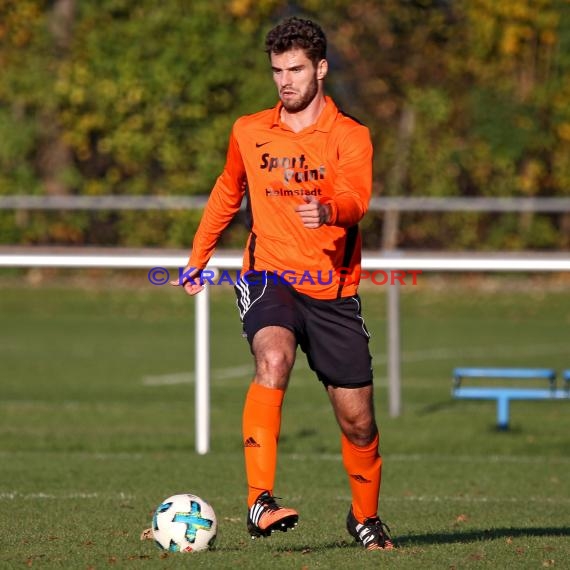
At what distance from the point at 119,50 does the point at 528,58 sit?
8.24m

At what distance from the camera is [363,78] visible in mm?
30828

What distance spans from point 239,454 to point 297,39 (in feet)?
17.6

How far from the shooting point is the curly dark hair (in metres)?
6.54

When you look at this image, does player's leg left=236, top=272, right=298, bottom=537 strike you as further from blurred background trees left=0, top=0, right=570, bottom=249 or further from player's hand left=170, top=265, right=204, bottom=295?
blurred background trees left=0, top=0, right=570, bottom=249

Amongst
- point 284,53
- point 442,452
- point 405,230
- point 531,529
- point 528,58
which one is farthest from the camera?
point 528,58

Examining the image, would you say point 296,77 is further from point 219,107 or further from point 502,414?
point 219,107

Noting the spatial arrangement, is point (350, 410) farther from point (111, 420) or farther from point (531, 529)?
point (111, 420)

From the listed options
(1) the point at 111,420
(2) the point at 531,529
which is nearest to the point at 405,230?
(1) the point at 111,420

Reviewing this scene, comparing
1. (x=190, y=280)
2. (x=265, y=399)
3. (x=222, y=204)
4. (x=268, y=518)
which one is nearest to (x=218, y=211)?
(x=222, y=204)

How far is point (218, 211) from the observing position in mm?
6969

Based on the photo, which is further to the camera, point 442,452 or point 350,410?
point 442,452

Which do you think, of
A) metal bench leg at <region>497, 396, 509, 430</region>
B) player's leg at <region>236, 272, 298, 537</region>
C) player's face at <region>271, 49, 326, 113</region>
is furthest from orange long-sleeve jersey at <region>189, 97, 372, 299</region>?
metal bench leg at <region>497, 396, 509, 430</region>

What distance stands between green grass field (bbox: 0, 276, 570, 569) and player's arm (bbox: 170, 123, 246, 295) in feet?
4.30

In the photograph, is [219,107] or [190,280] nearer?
[190,280]
